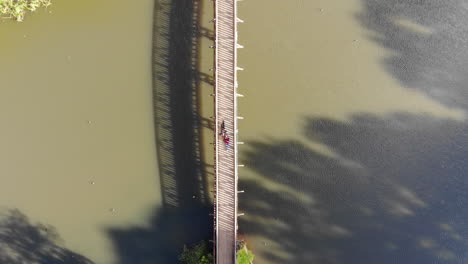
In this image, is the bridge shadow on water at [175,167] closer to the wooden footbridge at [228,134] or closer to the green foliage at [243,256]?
the wooden footbridge at [228,134]

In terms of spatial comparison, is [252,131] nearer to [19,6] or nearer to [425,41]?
[425,41]

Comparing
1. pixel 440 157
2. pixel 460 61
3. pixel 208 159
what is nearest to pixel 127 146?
pixel 208 159

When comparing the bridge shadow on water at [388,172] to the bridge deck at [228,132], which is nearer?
the bridge deck at [228,132]

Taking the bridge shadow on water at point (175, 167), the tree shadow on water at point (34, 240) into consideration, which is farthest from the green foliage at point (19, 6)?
the tree shadow on water at point (34, 240)

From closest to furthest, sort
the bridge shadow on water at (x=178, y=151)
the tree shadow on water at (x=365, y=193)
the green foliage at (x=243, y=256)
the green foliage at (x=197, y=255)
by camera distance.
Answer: the green foliage at (x=243, y=256) → the green foliage at (x=197, y=255) → the tree shadow on water at (x=365, y=193) → the bridge shadow on water at (x=178, y=151)

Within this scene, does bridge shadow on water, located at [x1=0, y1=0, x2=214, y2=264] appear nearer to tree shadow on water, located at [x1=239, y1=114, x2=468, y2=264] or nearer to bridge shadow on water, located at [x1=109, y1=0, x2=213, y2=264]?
bridge shadow on water, located at [x1=109, y1=0, x2=213, y2=264]
